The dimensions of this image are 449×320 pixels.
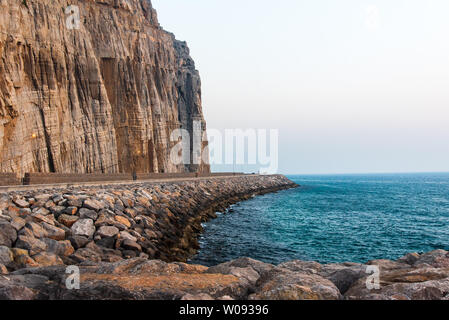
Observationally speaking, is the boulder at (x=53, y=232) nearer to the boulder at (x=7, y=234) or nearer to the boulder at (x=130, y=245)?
the boulder at (x=7, y=234)

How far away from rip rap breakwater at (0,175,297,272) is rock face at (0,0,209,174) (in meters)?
11.4

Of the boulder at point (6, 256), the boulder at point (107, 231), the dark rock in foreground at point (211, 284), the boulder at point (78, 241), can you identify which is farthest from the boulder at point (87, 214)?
the dark rock in foreground at point (211, 284)

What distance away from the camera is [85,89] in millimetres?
33094

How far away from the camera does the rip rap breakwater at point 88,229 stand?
29.1 ft

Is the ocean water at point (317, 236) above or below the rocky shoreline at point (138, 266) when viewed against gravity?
below

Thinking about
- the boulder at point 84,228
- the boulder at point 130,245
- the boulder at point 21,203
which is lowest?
the boulder at point 130,245

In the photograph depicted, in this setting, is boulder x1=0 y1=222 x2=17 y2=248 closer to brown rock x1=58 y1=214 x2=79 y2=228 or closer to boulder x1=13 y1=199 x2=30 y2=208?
brown rock x1=58 y1=214 x2=79 y2=228

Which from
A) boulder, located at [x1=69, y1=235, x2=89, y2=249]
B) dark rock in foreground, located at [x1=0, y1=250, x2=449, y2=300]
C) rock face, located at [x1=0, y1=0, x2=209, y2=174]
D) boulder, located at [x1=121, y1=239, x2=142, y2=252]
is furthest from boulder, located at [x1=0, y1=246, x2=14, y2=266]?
rock face, located at [x1=0, y1=0, x2=209, y2=174]

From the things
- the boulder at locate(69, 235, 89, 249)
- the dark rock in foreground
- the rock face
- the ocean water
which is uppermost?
the rock face

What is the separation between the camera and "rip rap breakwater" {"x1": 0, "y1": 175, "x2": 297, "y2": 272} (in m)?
8.88

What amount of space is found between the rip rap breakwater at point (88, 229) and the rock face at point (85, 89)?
11.4m

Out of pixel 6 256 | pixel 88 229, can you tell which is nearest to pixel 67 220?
pixel 88 229

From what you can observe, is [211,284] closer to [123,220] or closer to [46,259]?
[46,259]
